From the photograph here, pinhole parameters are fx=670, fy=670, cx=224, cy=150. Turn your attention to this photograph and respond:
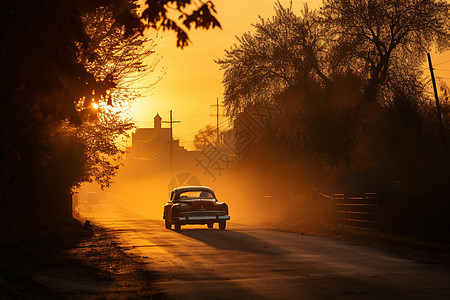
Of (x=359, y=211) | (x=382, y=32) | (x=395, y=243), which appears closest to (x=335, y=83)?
(x=382, y=32)

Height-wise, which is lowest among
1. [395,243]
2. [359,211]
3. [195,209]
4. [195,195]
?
[395,243]

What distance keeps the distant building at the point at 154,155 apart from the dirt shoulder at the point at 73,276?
13421 centimetres

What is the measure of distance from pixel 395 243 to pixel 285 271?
786 centimetres

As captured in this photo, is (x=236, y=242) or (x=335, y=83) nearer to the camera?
(x=236, y=242)

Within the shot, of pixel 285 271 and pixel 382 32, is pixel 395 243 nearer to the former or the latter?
pixel 285 271

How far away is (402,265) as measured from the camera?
14.3 m

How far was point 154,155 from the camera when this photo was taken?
527 ft

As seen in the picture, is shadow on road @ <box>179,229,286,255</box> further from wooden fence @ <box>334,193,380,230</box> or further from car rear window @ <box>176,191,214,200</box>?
wooden fence @ <box>334,193,380,230</box>

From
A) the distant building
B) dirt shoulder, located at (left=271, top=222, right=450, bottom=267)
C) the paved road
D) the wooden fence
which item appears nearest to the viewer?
the paved road

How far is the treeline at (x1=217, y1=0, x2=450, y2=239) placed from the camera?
32281 mm

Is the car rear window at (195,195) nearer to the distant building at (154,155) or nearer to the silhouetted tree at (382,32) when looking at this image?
the silhouetted tree at (382,32)

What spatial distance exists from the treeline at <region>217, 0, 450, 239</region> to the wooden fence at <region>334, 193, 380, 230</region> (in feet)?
7.96

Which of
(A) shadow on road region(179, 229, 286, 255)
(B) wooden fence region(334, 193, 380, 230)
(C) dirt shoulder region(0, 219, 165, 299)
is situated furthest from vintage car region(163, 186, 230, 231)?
(C) dirt shoulder region(0, 219, 165, 299)

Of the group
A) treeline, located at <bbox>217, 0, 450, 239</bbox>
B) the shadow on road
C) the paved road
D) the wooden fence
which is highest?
treeline, located at <bbox>217, 0, 450, 239</bbox>
